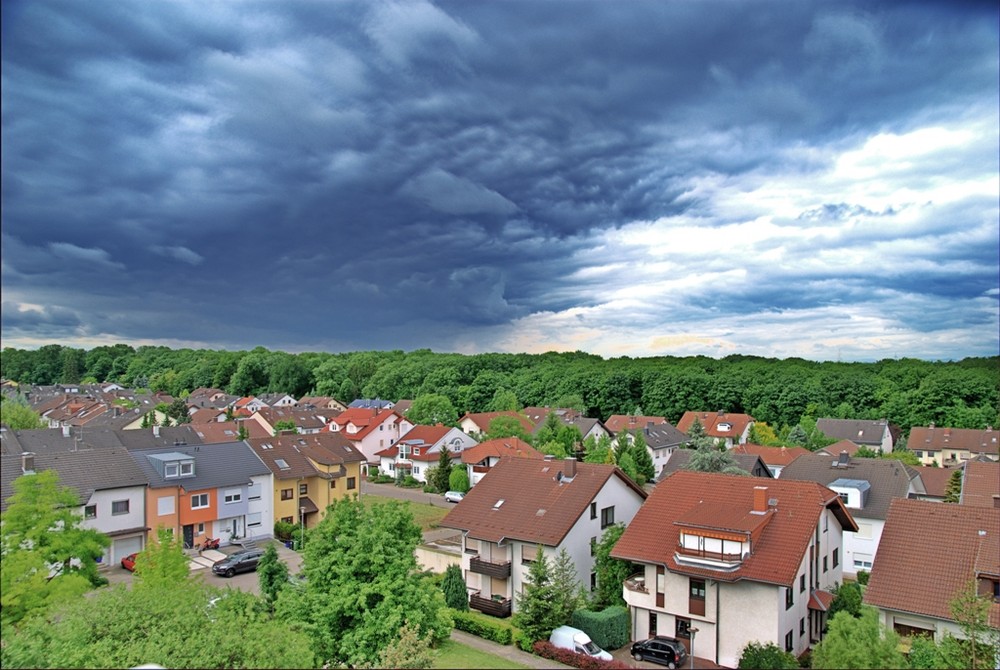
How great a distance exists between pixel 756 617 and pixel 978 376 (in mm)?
94084

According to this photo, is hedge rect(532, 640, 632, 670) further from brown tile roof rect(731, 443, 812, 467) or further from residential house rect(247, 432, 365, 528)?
brown tile roof rect(731, 443, 812, 467)

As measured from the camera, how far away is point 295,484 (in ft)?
145

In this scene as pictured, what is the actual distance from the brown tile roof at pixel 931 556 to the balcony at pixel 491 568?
47.9 ft

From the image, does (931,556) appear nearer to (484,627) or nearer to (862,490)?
(862,490)

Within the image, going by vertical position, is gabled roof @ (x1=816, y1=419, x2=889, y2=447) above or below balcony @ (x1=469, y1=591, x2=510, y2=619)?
above

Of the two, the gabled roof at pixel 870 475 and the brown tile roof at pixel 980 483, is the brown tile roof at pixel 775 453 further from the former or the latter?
the brown tile roof at pixel 980 483

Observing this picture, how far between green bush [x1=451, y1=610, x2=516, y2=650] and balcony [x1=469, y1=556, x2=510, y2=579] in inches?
102

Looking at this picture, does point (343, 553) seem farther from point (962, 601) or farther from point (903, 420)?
point (903, 420)

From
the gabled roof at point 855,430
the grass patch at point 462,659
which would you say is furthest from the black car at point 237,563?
the gabled roof at point 855,430

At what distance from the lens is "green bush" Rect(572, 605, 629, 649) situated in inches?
1003

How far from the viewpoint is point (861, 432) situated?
86.7 m

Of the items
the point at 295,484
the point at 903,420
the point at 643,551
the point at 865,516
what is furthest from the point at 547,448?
the point at 903,420

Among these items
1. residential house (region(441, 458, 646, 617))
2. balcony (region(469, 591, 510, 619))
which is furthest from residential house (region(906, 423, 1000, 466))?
balcony (region(469, 591, 510, 619))

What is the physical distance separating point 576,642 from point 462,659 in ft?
21.4
